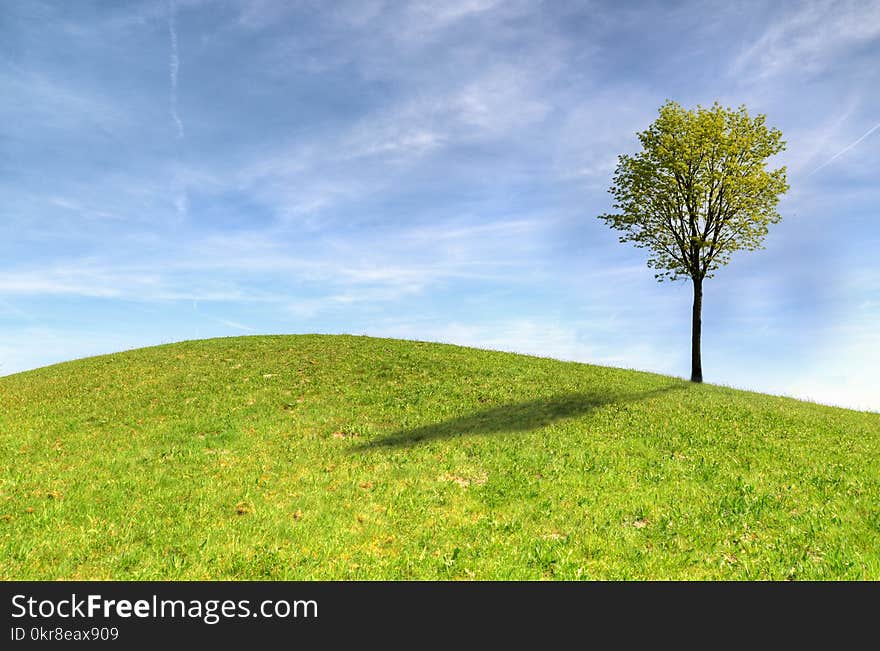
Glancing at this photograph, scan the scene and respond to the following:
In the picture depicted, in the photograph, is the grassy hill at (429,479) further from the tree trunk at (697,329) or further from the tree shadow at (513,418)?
the tree trunk at (697,329)

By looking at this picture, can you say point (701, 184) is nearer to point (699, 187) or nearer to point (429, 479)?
point (699, 187)

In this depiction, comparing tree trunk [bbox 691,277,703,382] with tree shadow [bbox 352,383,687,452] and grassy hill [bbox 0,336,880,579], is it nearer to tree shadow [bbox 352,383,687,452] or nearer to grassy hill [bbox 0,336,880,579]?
grassy hill [bbox 0,336,880,579]

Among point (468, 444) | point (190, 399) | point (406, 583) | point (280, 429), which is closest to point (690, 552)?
point (406, 583)

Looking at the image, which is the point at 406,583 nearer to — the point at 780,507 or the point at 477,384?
the point at 780,507

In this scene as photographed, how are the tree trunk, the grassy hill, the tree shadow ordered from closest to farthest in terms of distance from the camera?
1. the grassy hill
2. the tree shadow
3. the tree trunk

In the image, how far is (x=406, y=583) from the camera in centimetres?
1007

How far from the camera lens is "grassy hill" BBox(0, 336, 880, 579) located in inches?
449

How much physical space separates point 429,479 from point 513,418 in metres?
8.17

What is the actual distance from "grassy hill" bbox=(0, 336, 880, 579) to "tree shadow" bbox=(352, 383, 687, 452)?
150mm

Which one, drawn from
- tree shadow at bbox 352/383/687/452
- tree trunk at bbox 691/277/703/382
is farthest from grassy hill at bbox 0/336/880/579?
tree trunk at bbox 691/277/703/382

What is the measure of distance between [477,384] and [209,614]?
74.3 feet

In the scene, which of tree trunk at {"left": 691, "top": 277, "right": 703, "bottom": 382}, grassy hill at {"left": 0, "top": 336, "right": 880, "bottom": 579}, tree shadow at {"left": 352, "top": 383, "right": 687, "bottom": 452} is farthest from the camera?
tree trunk at {"left": 691, "top": 277, "right": 703, "bottom": 382}

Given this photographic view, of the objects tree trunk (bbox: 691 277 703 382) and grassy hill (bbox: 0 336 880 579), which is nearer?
grassy hill (bbox: 0 336 880 579)

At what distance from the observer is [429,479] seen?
1672 cm
